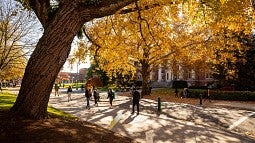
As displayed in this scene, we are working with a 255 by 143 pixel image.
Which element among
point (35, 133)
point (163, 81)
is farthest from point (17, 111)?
point (163, 81)

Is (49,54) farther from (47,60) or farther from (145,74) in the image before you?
(145,74)

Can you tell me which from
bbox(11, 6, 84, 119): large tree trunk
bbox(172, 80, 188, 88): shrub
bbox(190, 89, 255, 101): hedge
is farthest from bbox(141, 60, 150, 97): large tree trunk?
bbox(11, 6, 84, 119): large tree trunk

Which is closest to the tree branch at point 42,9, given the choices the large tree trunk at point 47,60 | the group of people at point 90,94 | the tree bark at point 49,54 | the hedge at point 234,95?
the tree bark at point 49,54

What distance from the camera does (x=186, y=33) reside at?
33094 millimetres

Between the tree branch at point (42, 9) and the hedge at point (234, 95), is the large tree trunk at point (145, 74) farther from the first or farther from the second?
the tree branch at point (42, 9)

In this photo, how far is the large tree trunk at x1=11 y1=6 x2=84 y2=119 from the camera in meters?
8.56

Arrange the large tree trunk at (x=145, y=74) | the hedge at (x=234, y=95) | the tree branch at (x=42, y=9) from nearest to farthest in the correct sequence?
the tree branch at (x=42, y=9) → the hedge at (x=234, y=95) → the large tree trunk at (x=145, y=74)

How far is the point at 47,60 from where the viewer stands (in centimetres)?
857

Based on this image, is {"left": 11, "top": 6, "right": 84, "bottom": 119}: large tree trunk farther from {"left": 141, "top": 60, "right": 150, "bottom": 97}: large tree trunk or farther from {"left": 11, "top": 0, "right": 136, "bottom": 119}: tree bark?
{"left": 141, "top": 60, "right": 150, "bottom": 97}: large tree trunk

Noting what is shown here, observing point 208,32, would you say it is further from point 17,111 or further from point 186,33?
point 17,111

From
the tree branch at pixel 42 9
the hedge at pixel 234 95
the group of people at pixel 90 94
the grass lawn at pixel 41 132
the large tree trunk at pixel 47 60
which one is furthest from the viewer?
the hedge at pixel 234 95

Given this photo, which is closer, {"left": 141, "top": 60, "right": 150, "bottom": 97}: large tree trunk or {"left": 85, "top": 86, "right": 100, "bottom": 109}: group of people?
{"left": 85, "top": 86, "right": 100, "bottom": 109}: group of people

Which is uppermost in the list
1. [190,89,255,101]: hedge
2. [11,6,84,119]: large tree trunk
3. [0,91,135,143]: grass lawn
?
[11,6,84,119]: large tree trunk

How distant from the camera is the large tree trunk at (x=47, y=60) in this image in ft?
28.1
